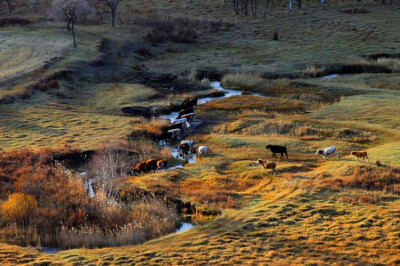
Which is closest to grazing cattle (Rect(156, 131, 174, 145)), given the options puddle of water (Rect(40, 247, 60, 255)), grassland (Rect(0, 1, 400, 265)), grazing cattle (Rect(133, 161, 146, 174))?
grassland (Rect(0, 1, 400, 265))

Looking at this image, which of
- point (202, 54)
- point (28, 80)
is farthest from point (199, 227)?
point (202, 54)

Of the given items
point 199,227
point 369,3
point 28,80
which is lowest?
point 199,227

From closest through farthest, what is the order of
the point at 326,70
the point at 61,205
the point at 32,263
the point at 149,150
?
the point at 32,263 → the point at 61,205 → the point at 149,150 → the point at 326,70

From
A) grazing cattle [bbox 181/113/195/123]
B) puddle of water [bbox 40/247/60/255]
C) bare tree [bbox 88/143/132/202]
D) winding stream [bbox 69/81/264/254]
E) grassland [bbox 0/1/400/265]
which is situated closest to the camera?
grassland [bbox 0/1/400/265]

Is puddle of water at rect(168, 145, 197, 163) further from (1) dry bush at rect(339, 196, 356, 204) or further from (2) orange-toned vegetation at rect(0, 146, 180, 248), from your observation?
(1) dry bush at rect(339, 196, 356, 204)

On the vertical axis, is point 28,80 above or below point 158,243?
above

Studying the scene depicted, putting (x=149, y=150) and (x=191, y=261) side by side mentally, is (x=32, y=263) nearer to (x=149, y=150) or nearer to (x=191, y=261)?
(x=191, y=261)

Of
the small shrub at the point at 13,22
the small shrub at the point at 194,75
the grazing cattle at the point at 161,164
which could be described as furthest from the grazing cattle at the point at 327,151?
the small shrub at the point at 13,22
